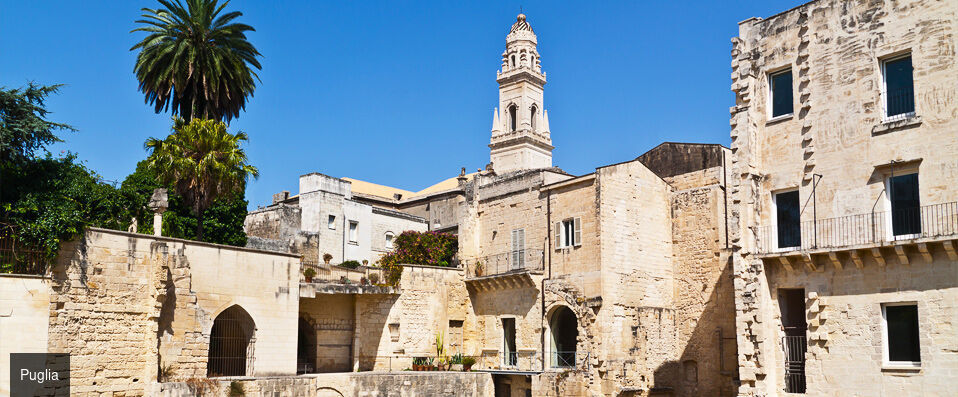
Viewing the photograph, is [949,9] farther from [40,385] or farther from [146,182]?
[146,182]

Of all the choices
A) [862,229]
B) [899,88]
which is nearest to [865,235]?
[862,229]

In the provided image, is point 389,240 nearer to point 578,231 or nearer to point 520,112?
point 578,231

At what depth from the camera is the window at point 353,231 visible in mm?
Answer: 40844

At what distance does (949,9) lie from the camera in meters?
19.2

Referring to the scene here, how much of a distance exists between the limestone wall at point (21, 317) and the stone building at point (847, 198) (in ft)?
57.4

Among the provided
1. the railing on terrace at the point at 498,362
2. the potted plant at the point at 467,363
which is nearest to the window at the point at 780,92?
the railing on terrace at the point at 498,362

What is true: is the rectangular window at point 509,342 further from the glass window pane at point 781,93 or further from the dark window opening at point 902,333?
the dark window opening at point 902,333

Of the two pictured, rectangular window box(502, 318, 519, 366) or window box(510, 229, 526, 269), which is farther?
window box(510, 229, 526, 269)

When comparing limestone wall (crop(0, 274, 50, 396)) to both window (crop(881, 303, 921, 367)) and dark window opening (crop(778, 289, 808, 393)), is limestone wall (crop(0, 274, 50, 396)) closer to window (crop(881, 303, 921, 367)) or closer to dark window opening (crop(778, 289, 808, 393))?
dark window opening (crop(778, 289, 808, 393))

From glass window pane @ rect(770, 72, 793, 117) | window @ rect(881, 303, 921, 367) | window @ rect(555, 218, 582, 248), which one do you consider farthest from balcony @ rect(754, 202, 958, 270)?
window @ rect(555, 218, 582, 248)

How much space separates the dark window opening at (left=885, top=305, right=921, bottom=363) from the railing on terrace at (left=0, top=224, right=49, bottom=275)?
2038 cm

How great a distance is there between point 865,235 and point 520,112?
40607 mm

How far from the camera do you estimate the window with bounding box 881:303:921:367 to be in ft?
62.7

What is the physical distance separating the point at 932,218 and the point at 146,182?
26.5 meters
